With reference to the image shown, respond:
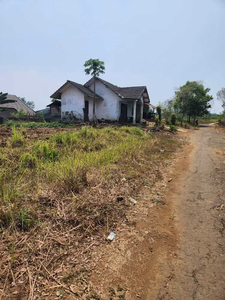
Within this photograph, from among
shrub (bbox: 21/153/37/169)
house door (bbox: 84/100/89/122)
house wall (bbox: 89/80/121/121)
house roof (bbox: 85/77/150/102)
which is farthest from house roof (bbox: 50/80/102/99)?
shrub (bbox: 21/153/37/169)

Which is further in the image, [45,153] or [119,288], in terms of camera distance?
[45,153]

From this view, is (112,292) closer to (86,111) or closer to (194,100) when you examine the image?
(86,111)

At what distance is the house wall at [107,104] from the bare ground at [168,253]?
56.4 ft

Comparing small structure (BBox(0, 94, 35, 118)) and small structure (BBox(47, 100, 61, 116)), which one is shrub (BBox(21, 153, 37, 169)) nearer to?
small structure (BBox(47, 100, 61, 116))

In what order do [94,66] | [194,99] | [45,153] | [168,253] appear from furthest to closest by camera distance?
[194,99], [94,66], [45,153], [168,253]

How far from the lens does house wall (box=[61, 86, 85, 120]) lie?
19.8 metres

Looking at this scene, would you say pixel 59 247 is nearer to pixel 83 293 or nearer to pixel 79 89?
pixel 83 293

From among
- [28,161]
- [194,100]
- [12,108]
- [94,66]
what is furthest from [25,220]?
[194,100]

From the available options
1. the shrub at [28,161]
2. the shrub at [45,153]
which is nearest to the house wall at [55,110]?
the shrub at [45,153]

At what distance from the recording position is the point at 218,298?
1772 mm

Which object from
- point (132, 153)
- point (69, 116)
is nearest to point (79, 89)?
point (69, 116)

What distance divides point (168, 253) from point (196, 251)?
388mm

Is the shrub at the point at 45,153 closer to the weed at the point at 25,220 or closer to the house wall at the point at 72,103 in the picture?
the weed at the point at 25,220

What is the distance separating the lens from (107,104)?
20.9m
